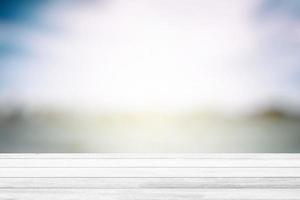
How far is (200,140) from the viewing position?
6.38 feet

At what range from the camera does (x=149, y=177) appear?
1.12 meters

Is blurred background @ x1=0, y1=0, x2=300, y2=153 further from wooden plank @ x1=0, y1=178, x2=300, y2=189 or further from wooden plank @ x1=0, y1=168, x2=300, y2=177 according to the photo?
wooden plank @ x1=0, y1=178, x2=300, y2=189

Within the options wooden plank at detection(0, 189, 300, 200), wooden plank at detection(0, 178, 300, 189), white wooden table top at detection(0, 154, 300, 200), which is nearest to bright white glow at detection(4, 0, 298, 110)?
white wooden table top at detection(0, 154, 300, 200)

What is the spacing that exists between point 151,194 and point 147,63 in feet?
3.31

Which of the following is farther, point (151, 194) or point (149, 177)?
point (149, 177)

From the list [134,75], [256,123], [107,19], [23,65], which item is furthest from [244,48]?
[23,65]

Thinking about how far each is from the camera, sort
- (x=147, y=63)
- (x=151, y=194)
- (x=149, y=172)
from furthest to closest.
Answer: (x=147, y=63) < (x=149, y=172) < (x=151, y=194)

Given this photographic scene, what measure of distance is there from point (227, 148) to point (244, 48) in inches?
17.9

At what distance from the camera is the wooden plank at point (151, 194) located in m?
0.91

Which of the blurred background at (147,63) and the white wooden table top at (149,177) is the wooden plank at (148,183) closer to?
the white wooden table top at (149,177)

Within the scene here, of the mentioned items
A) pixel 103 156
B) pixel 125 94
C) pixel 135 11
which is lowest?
pixel 103 156

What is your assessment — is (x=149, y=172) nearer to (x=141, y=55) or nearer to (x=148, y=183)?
(x=148, y=183)

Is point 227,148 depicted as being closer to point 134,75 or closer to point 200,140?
point 200,140

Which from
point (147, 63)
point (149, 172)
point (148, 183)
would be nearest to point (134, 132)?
point (147, 63)
